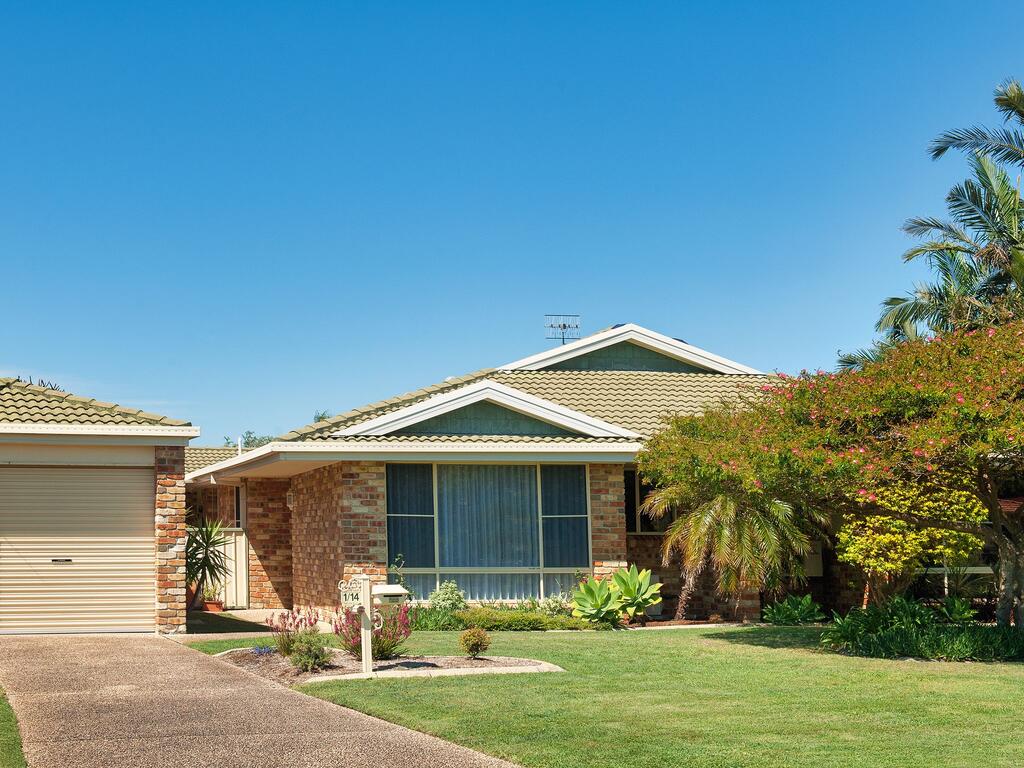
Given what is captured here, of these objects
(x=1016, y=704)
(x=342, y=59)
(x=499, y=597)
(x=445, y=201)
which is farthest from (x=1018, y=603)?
(x=445, y=201)

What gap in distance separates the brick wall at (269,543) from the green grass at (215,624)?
1654 millimetres

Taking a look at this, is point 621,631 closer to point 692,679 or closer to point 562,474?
point 562,474

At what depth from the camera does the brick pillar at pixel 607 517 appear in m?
19.8

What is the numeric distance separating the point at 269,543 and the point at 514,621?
8263 millimetres

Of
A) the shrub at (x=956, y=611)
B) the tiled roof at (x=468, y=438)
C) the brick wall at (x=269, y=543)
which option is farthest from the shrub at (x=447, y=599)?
the shrub at (x=956, y=611)

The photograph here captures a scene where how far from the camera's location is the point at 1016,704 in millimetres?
10344

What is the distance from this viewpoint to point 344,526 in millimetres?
18781

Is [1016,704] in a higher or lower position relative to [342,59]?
lower

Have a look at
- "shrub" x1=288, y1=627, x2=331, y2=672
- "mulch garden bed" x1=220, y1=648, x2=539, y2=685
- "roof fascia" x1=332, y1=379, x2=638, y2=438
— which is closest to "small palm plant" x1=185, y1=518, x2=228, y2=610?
"roof fascia" x1=332, y1=379, x2=638, y2=438

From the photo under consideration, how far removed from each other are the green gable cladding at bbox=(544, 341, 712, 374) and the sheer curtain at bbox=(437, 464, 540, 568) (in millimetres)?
5105

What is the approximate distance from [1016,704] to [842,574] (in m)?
11.2

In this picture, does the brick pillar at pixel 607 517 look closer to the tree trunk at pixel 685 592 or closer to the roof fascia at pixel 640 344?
the tree trunk at pixel 685 592

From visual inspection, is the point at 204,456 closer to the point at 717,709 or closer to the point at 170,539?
the point at 170,539

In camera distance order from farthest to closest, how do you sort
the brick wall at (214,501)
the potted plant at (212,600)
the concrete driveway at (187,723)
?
the brick wall at (214,501)
the potted plant at (212,600)
the concrete driveway at (187,723)
